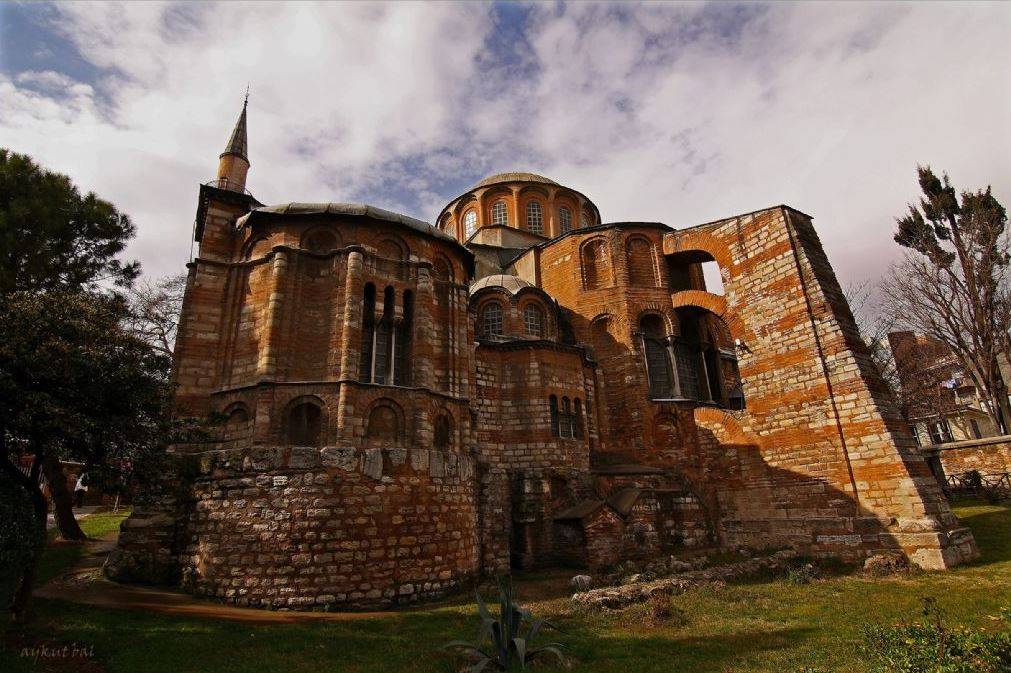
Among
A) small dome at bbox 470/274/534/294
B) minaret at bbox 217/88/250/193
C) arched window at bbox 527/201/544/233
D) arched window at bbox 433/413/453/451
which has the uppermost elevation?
arched window at bbox 527/201/544/233

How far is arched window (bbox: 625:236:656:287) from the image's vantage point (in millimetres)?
21938

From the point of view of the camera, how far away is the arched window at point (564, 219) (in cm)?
2950

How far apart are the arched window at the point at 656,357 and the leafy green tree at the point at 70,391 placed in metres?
16.2

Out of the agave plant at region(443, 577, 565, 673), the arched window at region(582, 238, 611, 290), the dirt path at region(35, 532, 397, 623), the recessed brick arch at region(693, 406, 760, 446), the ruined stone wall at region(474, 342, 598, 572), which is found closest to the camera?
the agave plant at region(443, 577, 565, 673)

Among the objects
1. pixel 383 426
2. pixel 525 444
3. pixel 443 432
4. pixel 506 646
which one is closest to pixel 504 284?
pixel 525 444

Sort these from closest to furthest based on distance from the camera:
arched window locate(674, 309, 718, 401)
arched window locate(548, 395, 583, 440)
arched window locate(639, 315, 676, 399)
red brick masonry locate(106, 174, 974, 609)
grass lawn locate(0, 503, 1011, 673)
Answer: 1. grass lawn locate(0, 503, 1011, 673)
2. red brick masonry locate(106, 174, 974, 609)
3. arched window locate(548, 395, 583, 440)
4. arched window locate(639, 315, 676, 399)
5. arched window locate(674, 309, 718, 401)

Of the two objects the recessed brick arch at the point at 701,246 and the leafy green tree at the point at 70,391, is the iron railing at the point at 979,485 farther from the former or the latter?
the leafy green tree at the point at 70,391

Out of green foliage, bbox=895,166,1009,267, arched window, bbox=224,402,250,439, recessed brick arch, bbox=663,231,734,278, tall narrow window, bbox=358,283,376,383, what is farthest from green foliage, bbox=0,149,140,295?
green foliage, bbox=895,166,1009,267

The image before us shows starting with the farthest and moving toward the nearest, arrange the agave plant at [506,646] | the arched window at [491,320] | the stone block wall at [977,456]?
the arched window at [491,320], the stone block wall at [977,456], the agave plant at [506,646]

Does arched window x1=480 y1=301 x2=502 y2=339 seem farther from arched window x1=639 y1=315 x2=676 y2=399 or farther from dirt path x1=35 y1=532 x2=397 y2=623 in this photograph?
dirt path x1=35 y1=532 x2=397 y2=623

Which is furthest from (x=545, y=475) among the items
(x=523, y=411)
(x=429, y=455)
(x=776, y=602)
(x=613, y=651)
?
(x=613, y=651)

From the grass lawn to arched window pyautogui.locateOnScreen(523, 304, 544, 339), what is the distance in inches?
420

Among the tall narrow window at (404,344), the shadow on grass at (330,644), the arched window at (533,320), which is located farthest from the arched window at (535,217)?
the shadow on grass at (330,644)

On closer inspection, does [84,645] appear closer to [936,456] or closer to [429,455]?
[429,455]
